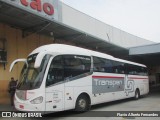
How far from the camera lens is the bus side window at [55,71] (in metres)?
9.86

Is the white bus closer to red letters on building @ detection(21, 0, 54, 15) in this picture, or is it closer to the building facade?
the building facade

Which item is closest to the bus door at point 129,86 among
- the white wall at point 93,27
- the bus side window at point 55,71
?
the white wall at point 93,27

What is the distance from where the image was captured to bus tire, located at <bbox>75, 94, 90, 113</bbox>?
11.3 metres

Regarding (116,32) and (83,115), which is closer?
(83,115)

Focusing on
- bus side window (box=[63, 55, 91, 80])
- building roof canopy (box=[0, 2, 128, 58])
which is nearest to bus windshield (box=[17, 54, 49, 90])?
bus side window (box=[63, 55, 91, 80])

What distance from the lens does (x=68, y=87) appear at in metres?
10.7

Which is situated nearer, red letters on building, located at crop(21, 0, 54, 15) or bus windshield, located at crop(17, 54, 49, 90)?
bus windshield, located at crop(17, 54, 49, 90)

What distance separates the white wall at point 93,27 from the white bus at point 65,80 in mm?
7919

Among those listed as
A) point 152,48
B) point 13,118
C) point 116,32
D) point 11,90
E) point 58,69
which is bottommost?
point 13,118

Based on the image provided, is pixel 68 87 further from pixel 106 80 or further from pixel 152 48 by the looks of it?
pixel 152 48

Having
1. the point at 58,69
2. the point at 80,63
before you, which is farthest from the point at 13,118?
the point at 80,63

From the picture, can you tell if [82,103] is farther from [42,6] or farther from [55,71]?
[42,6]

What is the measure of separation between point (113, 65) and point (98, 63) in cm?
205

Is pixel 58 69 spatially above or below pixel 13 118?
above
